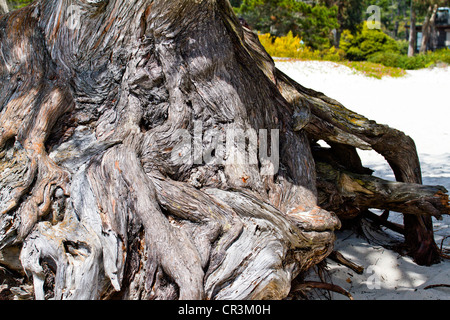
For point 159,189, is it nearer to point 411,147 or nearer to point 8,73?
point 8,73

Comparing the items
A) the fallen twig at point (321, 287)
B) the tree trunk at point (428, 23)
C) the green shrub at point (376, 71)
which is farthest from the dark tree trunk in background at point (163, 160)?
the tree trunk at point (428, 23)

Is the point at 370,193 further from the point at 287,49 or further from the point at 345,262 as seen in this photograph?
the point at 287,49

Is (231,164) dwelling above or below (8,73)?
below

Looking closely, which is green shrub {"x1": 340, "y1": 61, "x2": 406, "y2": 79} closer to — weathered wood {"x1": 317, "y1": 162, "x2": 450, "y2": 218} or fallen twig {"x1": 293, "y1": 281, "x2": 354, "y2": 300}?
weathered wood {"x1": 317, "y1": 162, "x2": 450, "y2": 218}

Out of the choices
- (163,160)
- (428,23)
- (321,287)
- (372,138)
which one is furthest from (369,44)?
(163,160)

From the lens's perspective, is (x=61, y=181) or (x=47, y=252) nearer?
(x=47, y=252)

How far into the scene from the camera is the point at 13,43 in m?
3.58

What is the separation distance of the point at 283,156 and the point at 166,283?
1640 millimetres

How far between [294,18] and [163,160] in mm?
23268

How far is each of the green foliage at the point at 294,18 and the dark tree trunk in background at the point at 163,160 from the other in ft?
69.3

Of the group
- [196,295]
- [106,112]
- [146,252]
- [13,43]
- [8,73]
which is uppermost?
[13,43]

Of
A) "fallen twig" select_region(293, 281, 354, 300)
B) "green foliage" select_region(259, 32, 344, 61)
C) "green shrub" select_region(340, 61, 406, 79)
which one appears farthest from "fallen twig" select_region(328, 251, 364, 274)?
"green foliage" select_region(259, 32, 344, 61)

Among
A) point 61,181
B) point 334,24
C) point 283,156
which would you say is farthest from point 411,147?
point 334,24

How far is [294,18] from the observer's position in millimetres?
24469
